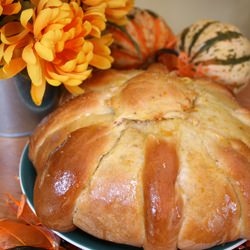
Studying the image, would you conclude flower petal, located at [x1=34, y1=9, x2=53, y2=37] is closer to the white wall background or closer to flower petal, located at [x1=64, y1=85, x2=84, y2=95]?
flower petal, located at [x1=64, y1=85, x2=84, y2=95]

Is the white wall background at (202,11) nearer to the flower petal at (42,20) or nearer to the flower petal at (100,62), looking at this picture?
the flower petal at (100,62)

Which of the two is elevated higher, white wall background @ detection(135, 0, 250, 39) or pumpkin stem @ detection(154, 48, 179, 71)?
pumpkin stem @ detection(154, 48, 179, 71)

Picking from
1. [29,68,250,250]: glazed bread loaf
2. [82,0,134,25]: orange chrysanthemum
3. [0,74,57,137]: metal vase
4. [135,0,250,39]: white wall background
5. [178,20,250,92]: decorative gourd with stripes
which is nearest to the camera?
[29,68,250,250]: glazed bread loaf

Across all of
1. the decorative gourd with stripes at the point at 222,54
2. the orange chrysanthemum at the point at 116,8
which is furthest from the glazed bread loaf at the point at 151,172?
the decorative gourd with stripes at the point at 222,54

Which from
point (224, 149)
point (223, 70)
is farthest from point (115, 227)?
point (223, 70)

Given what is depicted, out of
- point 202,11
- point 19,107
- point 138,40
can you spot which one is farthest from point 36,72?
point 202,11

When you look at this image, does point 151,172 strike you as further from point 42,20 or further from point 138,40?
point 138,40

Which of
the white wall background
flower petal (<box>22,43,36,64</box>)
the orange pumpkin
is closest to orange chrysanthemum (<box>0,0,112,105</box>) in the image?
flower petal (<box>22,43,36,64</box>)
